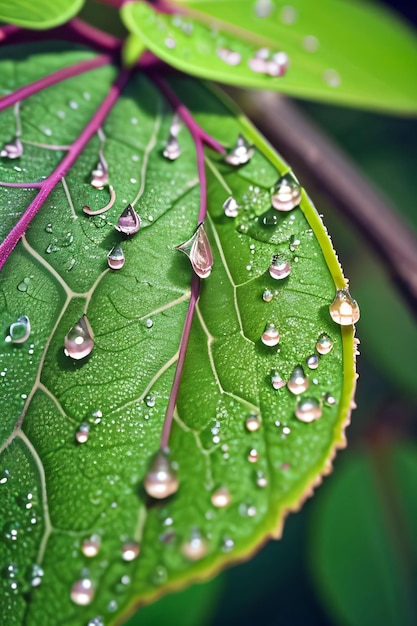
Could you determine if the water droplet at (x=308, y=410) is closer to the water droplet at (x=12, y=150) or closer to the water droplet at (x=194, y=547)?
the water droplet at (x=194, y=547)

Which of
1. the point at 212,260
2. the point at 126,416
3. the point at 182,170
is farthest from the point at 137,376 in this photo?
the point at 182,170

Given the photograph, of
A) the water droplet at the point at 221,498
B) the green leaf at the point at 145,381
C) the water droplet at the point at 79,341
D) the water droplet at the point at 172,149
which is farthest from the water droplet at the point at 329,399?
the water droplet at the point at 172,149

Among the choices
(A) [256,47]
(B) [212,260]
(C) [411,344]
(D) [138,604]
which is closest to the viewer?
(D) [138,604]

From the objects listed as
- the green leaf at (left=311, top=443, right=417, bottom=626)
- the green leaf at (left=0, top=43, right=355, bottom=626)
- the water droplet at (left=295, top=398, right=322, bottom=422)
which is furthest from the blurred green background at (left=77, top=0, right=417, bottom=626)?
the water droplet at (left=295, top=398, right=322, bottom=422)

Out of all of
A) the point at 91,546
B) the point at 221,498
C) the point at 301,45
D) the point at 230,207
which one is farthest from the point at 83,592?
the point at 301,45

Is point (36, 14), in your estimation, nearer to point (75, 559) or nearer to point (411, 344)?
point (75, 559)

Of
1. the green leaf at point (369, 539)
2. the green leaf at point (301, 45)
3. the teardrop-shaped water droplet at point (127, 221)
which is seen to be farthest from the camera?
the green leaf at point (369, 539)
